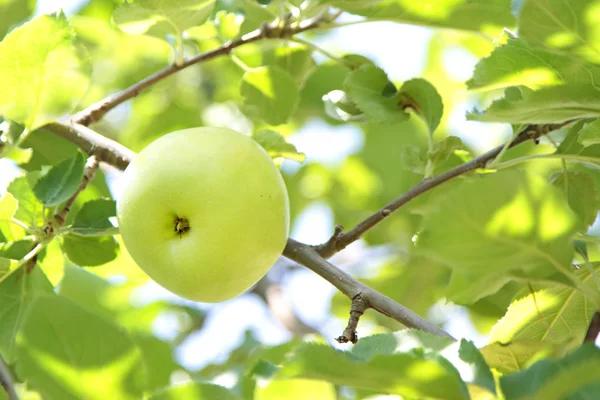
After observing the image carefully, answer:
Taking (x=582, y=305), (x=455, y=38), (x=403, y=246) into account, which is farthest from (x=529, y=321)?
(x=455, y=38)

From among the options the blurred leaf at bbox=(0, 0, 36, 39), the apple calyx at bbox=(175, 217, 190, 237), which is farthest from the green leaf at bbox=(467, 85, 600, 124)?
the blurred leaf at bbox=(0, 0, 36, 39)

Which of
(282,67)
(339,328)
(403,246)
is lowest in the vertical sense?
(339,328)

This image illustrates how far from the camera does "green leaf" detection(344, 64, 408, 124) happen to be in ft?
4.46

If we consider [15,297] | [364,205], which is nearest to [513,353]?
[15,297]

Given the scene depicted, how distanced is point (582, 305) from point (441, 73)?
1873 mm

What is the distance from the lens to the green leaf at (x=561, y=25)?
0.90 metres

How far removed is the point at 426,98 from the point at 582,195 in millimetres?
341

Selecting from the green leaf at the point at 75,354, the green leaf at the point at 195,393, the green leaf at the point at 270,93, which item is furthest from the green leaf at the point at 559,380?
the green leaf at the point at 270,93

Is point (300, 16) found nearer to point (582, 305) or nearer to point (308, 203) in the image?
point (582, 305)

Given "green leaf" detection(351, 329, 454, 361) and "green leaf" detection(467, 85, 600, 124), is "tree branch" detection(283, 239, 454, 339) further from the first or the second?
"green leaf" detection(467, 85, 600, 124)

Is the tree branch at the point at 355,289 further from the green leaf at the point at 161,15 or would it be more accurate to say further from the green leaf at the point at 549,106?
the green leaf at the point at 161,15

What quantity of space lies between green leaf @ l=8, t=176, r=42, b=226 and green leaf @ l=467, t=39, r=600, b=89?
2.61 ft

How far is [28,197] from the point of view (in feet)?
4.17

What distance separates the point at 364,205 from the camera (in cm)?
255
